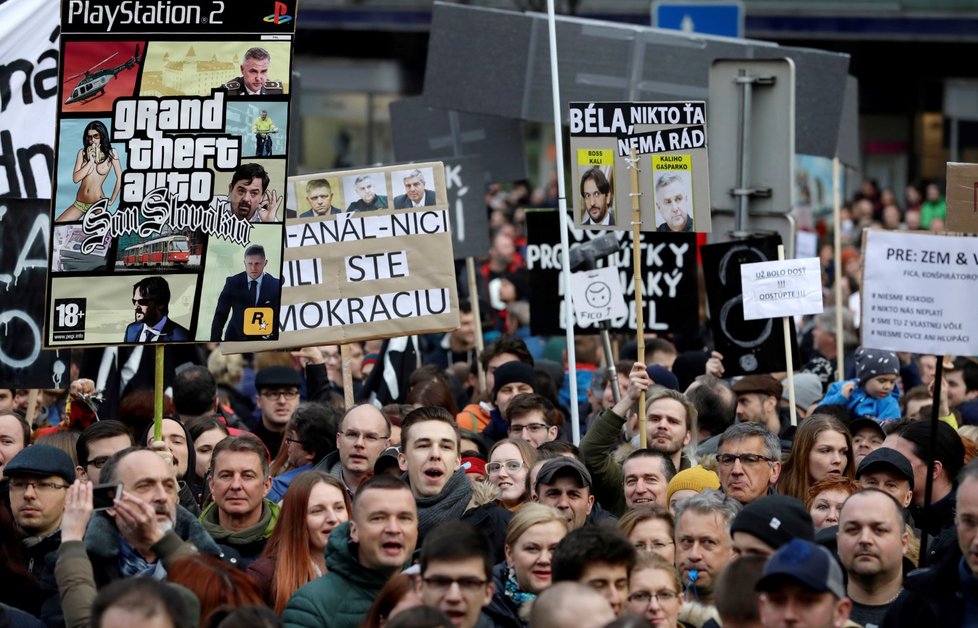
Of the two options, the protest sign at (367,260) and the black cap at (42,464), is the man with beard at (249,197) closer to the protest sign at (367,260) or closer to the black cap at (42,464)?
the black cap at (42,464)

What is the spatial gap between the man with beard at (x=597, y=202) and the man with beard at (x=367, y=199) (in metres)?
1.34

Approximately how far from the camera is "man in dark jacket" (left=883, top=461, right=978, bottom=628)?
19.6 feet

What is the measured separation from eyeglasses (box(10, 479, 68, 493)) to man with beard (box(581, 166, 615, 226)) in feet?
12.5

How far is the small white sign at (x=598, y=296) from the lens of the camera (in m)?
11.3

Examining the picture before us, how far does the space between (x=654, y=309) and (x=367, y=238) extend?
2.34 meters

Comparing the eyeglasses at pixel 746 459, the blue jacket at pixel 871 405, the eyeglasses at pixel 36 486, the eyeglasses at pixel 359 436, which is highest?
the blue jacket at pixel 871 405

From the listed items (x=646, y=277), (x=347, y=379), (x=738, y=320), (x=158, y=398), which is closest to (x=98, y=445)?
(x=158, y=398)

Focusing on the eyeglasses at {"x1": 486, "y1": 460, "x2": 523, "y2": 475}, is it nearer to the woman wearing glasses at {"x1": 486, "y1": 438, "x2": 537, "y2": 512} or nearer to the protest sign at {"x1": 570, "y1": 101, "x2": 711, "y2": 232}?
the woman wearing glasses at {"x1": 486, "y1": 438, "x2": 537, "y2": 512}

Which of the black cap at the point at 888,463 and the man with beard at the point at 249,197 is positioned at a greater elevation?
the man with beard at the point at 249,197

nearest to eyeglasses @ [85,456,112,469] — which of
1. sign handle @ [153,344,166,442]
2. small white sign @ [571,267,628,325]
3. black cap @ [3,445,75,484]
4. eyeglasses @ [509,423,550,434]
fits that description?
sign handle @ [153,344,166,442]

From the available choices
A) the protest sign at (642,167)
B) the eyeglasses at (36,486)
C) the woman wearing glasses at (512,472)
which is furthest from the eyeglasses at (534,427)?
the eyeglasses at (36,486)

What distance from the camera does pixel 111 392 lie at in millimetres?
10891

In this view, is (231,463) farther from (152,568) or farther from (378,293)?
(378,293)

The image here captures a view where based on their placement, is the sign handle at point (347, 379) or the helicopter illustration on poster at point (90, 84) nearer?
the helicopter illustration on poster at point (90, 84)
